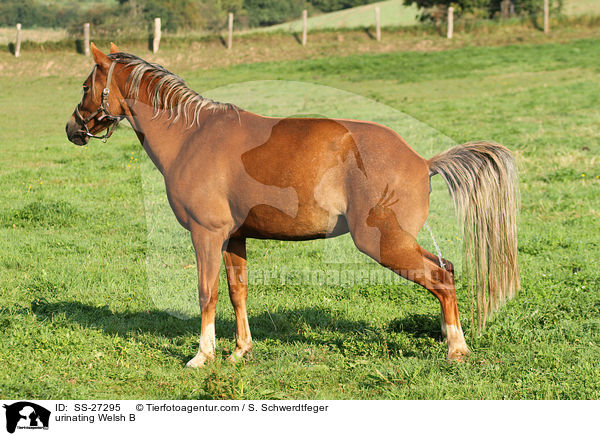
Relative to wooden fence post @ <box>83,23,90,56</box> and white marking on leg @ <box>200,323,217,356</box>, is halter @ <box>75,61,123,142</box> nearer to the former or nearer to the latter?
white marking on leg @ <box>200,323,217,356</box>

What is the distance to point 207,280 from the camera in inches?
210

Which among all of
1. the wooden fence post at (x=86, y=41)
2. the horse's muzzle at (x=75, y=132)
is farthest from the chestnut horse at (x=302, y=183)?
the wooden fence post at (x=86, y=41)

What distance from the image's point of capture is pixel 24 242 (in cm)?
882

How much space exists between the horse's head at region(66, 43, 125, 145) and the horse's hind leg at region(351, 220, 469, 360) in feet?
8.28

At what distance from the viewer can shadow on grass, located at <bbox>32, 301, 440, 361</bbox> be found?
5949mm

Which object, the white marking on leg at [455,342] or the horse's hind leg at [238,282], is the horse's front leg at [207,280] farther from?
the white marking on leg at [455,342]

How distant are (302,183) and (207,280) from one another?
123cm

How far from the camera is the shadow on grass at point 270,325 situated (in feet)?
19.5

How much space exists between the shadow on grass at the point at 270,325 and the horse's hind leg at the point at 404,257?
34.3 inches

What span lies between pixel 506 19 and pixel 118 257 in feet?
118

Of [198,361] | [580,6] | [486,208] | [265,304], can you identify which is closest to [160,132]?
[198,361]
